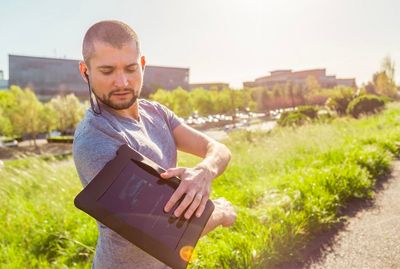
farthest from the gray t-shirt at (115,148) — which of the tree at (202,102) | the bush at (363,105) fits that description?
the tree at (202,102)

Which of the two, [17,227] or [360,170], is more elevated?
[360,170]

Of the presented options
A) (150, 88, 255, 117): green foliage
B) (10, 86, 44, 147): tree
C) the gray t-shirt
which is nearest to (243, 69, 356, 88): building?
(150, 88, 255, 117): green foliage

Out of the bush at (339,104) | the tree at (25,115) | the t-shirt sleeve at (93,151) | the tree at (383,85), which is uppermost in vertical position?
the tree at (383,85)

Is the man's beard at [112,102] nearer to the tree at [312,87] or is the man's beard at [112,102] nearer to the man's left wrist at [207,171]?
the man's left wrist at [207,171]

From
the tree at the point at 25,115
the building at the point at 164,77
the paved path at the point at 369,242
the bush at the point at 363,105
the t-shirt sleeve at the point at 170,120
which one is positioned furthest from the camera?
the building at the point at 164,77

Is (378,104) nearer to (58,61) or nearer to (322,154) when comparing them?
(322,154)

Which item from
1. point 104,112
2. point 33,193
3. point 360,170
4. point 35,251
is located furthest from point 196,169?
point 33,193

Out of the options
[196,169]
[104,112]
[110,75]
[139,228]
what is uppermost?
[110,75]

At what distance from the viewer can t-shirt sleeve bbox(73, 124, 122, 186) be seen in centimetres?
121

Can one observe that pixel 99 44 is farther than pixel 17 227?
No

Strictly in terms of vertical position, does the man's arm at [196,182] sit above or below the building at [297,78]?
below

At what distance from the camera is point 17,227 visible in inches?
160

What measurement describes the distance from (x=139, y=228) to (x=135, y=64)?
727 mm

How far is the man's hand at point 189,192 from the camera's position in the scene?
1129 mm
